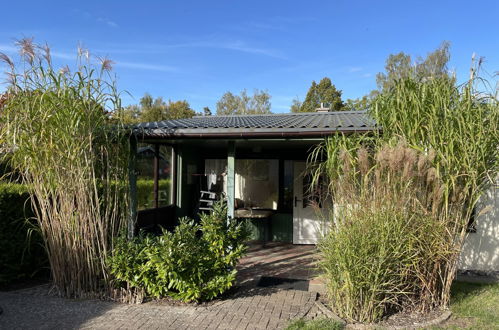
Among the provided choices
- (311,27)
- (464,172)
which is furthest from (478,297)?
(311,27)

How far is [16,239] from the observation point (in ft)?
16.4

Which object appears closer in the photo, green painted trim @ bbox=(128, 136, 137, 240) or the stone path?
the stone path

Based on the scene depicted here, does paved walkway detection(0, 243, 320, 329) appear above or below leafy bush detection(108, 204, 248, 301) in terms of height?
below

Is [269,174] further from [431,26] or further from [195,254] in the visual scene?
[431,26]

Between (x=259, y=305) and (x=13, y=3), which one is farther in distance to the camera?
(x=13, y=3)

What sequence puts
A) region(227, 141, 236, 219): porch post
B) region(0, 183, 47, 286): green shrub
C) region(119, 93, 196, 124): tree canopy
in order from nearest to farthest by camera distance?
1. region(0, 183, 47, 286): green shrub
2. region(227, 141, 236, 219): porch post
3. region(119, 93, 196, 124): tree canopy

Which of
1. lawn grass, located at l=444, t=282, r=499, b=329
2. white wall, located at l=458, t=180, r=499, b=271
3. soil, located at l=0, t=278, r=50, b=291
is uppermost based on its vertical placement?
white wall, located at l=458, t=180, r=499, b=271

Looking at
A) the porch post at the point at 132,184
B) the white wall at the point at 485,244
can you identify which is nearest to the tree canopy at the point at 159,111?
the porch post at the point at 132,184

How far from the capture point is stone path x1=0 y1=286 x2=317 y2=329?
3.68 meters

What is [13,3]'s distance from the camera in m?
6.78

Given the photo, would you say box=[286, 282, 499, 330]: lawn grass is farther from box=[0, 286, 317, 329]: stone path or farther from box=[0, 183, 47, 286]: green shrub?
box=[0, 183, 47, 286]: green shrub

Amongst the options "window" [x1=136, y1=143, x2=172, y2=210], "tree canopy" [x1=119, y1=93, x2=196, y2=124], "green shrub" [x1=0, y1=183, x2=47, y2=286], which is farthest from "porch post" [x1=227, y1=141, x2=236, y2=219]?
"tree canopy" [x1=119, y1=93, x2=196, y2=124]

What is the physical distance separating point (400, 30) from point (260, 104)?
25.1 m

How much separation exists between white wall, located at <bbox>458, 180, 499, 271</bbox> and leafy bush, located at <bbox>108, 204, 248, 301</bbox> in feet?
13.7
